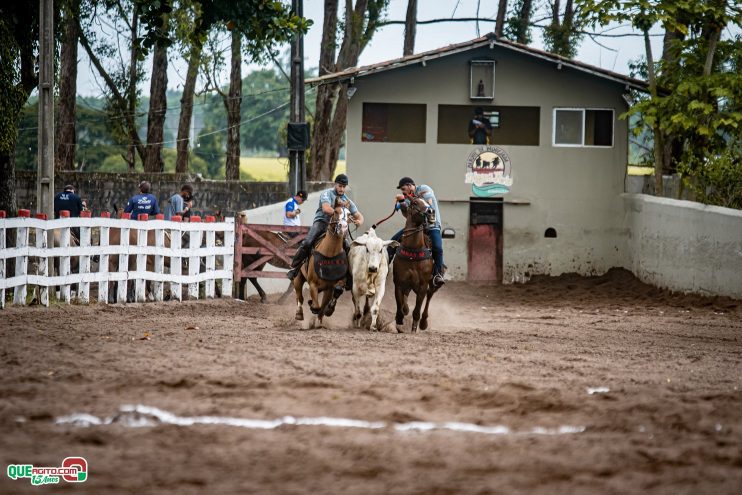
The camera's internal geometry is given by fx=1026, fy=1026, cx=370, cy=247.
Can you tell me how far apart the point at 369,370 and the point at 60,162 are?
3314 centimetres

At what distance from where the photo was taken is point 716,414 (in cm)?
809

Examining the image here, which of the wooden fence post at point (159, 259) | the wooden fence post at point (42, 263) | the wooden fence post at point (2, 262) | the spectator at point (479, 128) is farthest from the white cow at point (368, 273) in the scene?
the spectator at point (479, 128)

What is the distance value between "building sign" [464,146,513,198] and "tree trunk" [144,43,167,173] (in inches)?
664

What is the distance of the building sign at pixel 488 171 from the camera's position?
2903cm

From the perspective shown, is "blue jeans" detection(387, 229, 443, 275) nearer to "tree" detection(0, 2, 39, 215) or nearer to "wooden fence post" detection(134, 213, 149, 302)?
"wooden fence post" detection(134, 213, 149, 302)

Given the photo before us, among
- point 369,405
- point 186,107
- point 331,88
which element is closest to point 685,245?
point 369,405

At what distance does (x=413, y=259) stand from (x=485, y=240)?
1441 centimetres

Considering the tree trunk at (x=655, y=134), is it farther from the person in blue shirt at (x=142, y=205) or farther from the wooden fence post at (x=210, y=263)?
the person in blue shirt at (x=142, y=205)

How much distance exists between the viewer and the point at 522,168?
29.0 m

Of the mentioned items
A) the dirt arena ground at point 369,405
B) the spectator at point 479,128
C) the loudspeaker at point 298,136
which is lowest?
the dirt arena ground at point 369,405

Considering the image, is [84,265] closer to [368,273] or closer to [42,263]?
[42,263]

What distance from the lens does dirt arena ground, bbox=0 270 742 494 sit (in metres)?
6.28

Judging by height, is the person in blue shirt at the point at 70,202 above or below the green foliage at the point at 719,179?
below

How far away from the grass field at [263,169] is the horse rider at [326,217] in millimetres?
62232
